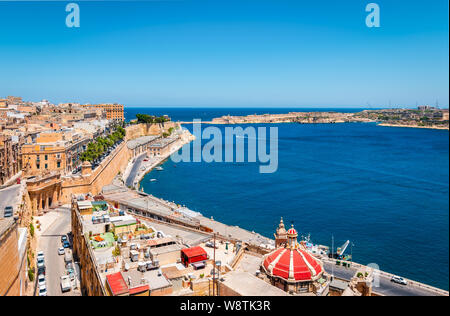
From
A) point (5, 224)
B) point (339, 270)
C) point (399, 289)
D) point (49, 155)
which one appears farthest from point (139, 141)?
point (399, 289)

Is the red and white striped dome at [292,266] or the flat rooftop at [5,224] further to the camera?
the red and white striped dome at [292,266]

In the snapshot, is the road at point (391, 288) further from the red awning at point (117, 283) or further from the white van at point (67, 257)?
the white van at point (67, 257)

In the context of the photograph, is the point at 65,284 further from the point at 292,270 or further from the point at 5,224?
the point at 292,270

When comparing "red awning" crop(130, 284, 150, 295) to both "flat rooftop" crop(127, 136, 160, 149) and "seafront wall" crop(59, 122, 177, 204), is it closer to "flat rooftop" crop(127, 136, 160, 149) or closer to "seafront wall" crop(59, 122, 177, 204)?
"seafront wall" crop(59, 122, 177, 204)

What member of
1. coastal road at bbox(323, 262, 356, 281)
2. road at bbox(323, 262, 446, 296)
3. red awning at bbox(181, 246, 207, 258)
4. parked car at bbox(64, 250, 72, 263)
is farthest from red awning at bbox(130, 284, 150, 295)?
coastal road at bbox(323, 262, 356, 281)

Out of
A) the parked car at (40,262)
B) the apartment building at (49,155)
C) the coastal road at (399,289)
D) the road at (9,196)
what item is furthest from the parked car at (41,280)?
the apartment building at (49,155)

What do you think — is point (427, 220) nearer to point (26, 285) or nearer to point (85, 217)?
point (85, 217)
